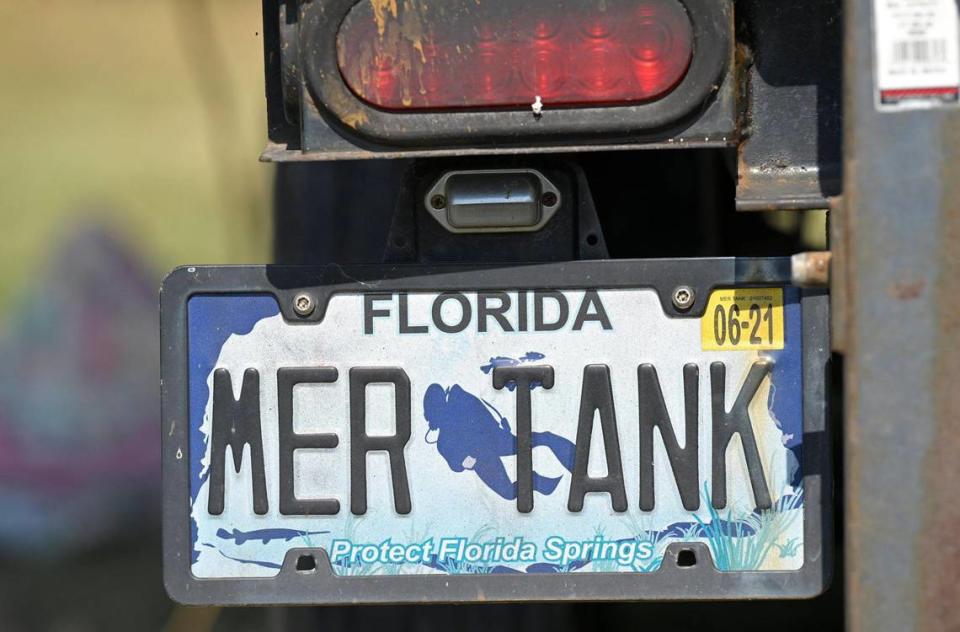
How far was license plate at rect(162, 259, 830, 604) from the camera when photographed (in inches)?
58.1

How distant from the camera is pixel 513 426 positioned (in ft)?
4.88

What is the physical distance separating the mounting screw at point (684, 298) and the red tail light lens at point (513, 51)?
0.24 m

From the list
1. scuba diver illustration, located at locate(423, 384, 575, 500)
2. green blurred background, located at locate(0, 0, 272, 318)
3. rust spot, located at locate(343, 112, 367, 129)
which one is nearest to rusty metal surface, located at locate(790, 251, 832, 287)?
scuba diver illustration, located at locate(423, 384, 575, 500)

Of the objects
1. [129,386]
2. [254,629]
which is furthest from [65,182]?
[254,629]

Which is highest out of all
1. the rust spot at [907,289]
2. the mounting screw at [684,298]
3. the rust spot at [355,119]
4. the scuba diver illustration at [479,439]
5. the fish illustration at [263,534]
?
the rust spot at [355,119]

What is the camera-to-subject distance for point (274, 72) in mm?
1542

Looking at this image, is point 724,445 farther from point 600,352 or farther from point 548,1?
point 548,1

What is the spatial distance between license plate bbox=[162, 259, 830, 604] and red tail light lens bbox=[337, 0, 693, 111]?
219 mm

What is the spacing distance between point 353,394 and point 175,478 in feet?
0.82

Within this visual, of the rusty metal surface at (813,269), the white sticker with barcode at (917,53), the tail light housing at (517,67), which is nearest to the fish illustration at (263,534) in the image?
the tail light housing at (517,67)

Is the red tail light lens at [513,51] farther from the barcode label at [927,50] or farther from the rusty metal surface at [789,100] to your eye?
the barcode label at [927,50]

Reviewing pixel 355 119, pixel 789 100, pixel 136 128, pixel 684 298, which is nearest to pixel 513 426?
pixel 684 298

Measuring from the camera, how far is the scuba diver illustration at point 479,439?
1.49 meters

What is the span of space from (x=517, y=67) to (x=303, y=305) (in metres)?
0.39
